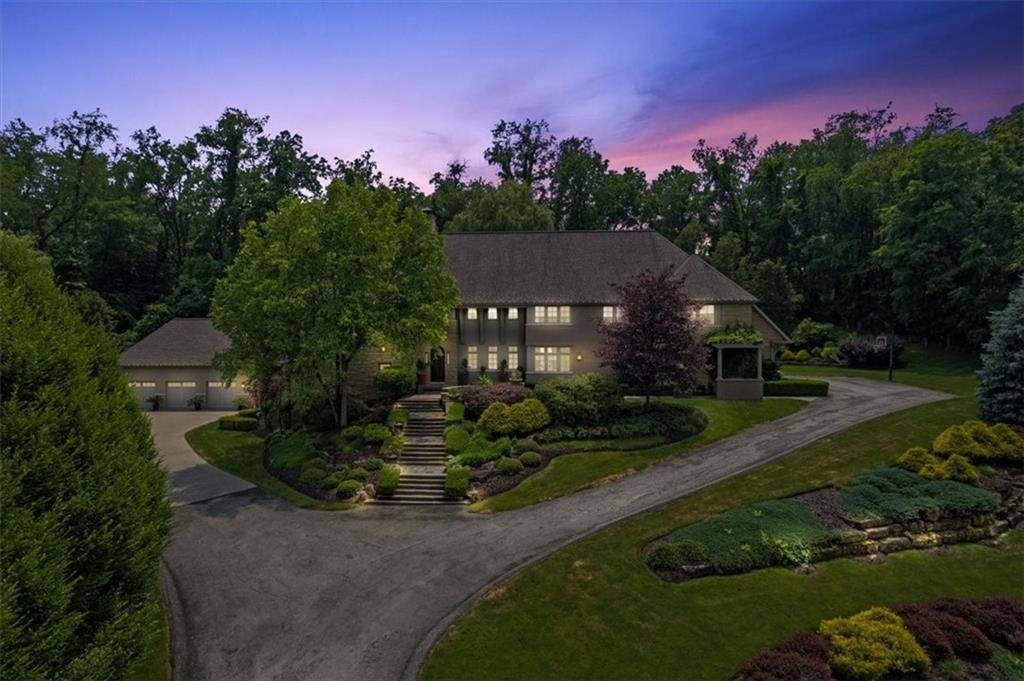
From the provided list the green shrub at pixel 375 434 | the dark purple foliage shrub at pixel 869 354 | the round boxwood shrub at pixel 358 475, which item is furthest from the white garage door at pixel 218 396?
the dark purple foliage shrub at pixel 869 354

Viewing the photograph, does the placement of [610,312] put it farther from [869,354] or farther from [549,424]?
[869,354]

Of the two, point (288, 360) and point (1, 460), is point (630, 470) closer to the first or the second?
point (288, 360)

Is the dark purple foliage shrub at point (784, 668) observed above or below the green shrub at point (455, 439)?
below

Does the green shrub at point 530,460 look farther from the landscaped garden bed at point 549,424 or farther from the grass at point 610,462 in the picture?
the grass at point 610,462

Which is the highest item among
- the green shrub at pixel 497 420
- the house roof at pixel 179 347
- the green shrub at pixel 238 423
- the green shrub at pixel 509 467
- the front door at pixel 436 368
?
the house roof at pixel 179 347

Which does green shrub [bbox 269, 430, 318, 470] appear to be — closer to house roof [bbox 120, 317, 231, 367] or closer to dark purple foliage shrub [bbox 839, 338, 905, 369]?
house roof [bbox 120, 317, 231, 367]

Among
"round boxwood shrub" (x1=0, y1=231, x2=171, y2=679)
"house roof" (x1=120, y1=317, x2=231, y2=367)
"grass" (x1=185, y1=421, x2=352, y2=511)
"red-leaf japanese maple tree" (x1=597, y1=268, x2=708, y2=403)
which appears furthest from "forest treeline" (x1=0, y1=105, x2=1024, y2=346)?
"round boxwood shrub" (x1=0, y1=231, x2=171, y2=679)
